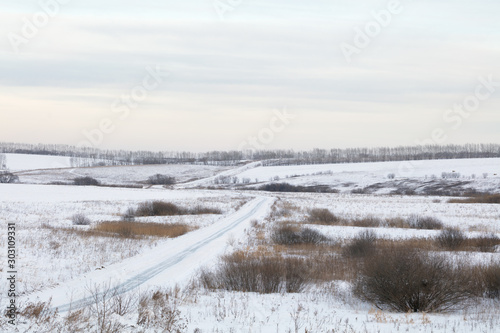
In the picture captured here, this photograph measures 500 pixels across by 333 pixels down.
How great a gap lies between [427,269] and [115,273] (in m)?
8.62

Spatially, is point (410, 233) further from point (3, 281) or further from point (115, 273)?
point (3, 281)

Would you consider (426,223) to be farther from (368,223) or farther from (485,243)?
(485,243)

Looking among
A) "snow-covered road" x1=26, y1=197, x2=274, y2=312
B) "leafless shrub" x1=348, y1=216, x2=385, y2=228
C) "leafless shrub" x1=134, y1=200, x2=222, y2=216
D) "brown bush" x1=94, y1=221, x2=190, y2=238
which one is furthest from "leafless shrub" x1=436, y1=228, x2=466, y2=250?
"leafless shrub" x1=134, y1=200, x2=222, y2=216

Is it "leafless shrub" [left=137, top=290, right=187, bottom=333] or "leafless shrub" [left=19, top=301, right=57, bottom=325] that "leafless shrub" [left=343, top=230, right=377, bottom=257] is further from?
"leafless shrub" [left=19, top=301, right=57, bottom=325]

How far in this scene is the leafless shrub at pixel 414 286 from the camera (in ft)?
35.6

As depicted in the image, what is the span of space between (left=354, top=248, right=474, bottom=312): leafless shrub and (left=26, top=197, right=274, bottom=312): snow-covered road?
5318 millimetres

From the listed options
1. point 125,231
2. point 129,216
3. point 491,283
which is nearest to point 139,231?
point 125,231

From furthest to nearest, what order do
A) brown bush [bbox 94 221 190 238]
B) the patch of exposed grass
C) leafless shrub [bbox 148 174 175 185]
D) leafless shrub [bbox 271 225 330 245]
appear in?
leafless shrub [bbox 148 174 175 185], brown bush [bbox 94 221 190 238], the patch of exposed grass, leafless shrub [bbox 271 225 330 245]

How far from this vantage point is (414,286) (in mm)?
10805

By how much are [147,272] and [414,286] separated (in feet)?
25.2

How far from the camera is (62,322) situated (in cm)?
775

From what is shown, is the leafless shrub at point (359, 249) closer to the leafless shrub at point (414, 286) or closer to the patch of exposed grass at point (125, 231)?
the leafless shrub at point (414, 286)

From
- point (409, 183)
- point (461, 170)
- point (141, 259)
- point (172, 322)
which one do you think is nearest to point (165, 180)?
point (409, 183)

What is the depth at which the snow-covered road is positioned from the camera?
35.6ft
